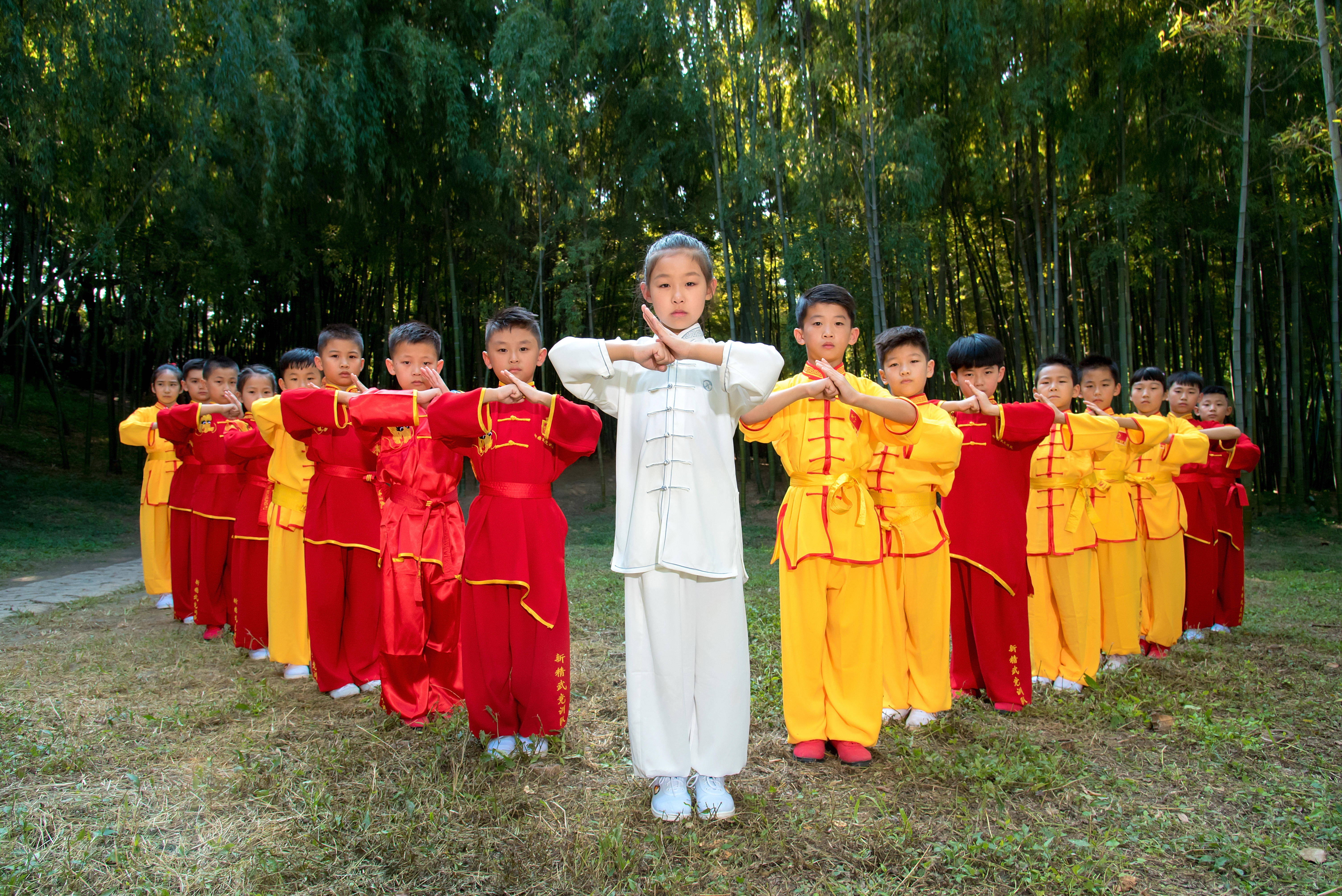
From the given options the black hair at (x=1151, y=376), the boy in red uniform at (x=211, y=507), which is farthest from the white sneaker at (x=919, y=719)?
the boy in red uniform at (x=211, y=507)

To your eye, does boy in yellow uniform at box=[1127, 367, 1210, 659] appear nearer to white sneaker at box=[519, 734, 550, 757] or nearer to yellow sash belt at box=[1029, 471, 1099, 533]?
yellow sash belt at box=[1029, 471, 1099, 533]

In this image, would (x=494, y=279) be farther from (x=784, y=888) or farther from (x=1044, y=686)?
(x=784, y=888)

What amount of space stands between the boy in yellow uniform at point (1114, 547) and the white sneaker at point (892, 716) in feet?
4.36

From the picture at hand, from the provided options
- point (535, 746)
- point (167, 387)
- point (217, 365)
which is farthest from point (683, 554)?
point (167, 387)

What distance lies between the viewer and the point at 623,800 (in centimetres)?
231

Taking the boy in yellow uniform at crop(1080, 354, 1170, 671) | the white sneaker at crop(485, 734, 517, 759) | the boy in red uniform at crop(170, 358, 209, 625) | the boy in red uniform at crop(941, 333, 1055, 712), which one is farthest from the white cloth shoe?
the boy in red uniform at crop(170, 358, 209, 625)

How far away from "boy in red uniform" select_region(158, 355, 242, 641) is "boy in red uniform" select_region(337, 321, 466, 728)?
1801mm

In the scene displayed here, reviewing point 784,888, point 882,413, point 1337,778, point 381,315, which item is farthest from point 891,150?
point 381,315

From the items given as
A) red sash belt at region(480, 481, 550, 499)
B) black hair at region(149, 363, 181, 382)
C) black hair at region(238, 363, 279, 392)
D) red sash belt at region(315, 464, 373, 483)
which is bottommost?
red sash belt at region(480, 481, 550, 499)

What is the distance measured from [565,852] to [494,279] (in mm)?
10435

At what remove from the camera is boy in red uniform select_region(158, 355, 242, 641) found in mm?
4418

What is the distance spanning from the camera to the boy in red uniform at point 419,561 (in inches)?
118

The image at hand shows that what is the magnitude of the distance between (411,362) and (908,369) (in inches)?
70.5

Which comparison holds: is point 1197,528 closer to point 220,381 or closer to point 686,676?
point 686,676
